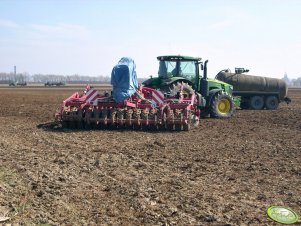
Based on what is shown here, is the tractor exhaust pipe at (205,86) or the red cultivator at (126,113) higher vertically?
the tractor exhaust pipe at (205,86)

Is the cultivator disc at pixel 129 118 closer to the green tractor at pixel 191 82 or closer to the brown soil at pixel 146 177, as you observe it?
the brown soil at pixel 146 177

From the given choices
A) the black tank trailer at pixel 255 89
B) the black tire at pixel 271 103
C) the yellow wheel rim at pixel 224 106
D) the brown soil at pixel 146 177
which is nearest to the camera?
the brown soil at pixel 146 177

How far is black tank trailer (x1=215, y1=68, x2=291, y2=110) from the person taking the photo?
2000 cm

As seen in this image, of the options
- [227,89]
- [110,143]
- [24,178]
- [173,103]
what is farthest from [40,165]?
[227,89]

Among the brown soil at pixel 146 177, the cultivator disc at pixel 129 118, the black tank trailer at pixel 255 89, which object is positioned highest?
the black tank trailer at pixel 255 89

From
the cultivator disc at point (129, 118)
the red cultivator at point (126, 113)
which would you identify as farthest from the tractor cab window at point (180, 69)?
the cultivator disc at point (129, 118)

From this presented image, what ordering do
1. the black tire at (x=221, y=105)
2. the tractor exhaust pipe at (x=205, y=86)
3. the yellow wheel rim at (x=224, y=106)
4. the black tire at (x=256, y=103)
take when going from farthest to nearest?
the black tire at (x=256, y=103) < the yellow wheel rim at (x=224, y=106) < the black tire at (x=221, y=105) < the tractor exhaust pipe at (x=205, y=86)

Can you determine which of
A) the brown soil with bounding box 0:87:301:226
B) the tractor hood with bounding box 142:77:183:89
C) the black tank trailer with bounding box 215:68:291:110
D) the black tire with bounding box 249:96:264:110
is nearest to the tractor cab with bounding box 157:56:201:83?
the tractor hood with bounding box 142:77:183:89

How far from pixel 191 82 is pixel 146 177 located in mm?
8271

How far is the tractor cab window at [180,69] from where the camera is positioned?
14227 millimetres

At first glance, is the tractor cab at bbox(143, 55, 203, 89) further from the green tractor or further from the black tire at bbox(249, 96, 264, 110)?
the black tire at bbox(249, 96, 264, 110)

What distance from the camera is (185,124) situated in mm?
11469

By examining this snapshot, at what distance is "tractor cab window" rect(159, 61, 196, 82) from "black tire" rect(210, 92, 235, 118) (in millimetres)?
1294

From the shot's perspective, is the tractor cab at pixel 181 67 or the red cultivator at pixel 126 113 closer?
the red cultivator at pixel 126 113
